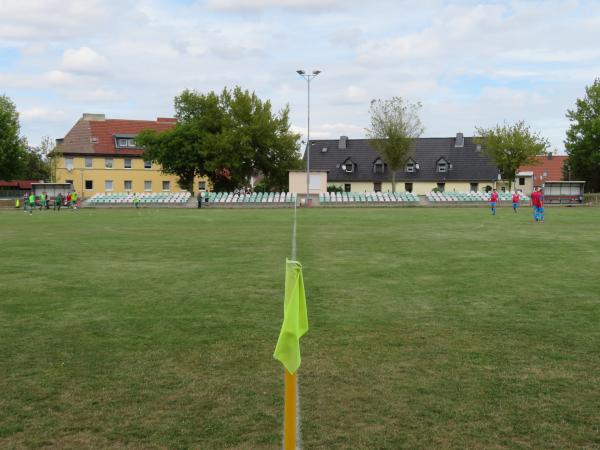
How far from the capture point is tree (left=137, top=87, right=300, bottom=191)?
67.4 meters

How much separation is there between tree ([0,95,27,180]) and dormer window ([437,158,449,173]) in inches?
1950

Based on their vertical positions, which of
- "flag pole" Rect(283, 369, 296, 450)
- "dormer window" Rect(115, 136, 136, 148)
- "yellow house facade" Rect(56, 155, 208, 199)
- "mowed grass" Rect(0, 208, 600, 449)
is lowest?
"mowed grass" Rect(0, 208, 600, 449)

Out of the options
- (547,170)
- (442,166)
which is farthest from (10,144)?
(547,170)

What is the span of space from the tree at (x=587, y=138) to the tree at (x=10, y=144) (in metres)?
61.6

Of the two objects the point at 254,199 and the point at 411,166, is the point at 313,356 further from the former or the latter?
the point at 411,166

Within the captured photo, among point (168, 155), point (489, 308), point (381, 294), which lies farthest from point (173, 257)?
point (168, 155)

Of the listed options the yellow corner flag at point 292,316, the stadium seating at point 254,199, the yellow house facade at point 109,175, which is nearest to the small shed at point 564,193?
the stadium seating at point 254,199

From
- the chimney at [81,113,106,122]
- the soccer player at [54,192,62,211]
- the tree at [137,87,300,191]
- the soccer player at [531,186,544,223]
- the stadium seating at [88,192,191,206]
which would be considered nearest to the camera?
the soccer player at [531,186,544,223]

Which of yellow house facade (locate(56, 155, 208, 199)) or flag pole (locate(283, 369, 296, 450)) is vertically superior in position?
yellow house facade (locate(56, 155, 208, 199))

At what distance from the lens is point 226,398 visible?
17.7ft

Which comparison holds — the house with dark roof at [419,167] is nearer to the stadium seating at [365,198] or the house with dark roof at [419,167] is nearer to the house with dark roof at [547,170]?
the stadium seating at [365,198]

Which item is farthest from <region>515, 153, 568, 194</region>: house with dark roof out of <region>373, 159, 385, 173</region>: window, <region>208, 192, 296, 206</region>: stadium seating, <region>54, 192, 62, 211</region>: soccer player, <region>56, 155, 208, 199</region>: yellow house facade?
<region>54, 192, 62, 211</region>: soccer player

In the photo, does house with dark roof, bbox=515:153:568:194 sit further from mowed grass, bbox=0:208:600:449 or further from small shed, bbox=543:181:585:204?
mowed grass, bbox=0:208:600:449

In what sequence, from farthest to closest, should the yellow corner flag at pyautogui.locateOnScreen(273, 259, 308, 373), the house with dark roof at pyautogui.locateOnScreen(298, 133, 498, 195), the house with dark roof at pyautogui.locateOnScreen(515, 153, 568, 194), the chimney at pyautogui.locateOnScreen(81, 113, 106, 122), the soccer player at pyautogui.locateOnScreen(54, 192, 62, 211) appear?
the house with dark roof at pyautogui.locateOnScreen(515, 153, 568, 194), the chimney at pyautogui.locateOnScreen(81, 113, 106, 122), the house with dark roof at pyautogui.locateOnScreen(298, 133, 498, 195), the soccer player at pyautogui.locateOnScreen(54, 192, 62, 211), the yellow corner flag at pyautogui.locateOnScreen(273, 259, 308, 373)
